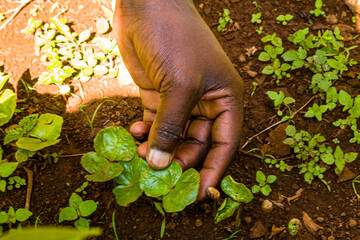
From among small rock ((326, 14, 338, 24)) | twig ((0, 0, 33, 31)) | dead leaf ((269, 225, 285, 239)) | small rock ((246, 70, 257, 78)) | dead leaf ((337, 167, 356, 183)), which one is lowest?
dead leaf ((269, 225, 285, 239))

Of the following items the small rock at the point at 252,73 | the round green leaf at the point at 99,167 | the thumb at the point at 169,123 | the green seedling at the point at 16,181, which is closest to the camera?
the thumb at the point at 169,123

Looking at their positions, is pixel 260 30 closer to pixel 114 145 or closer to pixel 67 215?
pixel 114 145

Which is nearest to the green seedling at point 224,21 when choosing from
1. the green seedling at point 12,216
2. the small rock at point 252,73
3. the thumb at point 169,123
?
the small rock at point 252,73

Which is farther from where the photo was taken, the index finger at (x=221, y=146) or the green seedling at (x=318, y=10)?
the green seedling at (x=318, y=10)

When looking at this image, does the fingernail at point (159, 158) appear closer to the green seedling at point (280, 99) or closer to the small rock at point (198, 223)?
the small rock at point (198, 223)

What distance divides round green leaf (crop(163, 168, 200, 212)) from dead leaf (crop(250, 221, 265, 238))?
17.2 inches

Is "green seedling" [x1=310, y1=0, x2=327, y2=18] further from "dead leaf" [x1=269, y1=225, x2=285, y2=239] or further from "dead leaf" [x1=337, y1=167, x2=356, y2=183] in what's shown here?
"dead leaf" [x1=269, y1=225, x2=285, y2=239]

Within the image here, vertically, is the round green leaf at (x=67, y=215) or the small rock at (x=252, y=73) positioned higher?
the small rock at (x=252, y=73)

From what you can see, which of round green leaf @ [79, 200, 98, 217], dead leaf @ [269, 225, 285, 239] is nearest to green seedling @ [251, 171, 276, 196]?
dead leaf @ [269, 225, 285, 239]

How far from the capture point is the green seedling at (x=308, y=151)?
1829 mm

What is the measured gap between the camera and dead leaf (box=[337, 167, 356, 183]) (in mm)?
1834

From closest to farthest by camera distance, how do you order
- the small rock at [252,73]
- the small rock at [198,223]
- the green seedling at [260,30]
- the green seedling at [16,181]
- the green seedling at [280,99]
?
the small rock at [198,223]
the green seedling at [16,181]
the green seedling at [280,99]
the small rock at [252,73]
the green seedling at [260,30]

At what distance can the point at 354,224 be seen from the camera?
1679 mm

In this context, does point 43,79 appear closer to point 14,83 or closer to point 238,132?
point 14,83
